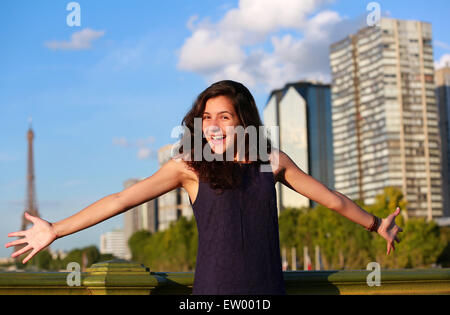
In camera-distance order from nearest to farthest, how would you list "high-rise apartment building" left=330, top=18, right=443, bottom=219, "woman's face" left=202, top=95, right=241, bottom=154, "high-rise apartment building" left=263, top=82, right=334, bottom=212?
"woman's face" left=202, top=95, right=241, bottom=154 → "high-rise apartment building" left=330, top=18, right=443, bottom=219 → "high-rise apartment building" left=263, top=82, right=334, bottom=212

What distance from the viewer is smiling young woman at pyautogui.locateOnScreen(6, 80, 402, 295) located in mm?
3486

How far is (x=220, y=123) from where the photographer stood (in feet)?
12.2

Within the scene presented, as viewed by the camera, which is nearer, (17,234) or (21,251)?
(21,251)

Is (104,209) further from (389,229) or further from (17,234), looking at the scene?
(389,229)

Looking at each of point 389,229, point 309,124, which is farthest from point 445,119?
point 389,229

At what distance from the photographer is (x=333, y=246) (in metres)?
59.1

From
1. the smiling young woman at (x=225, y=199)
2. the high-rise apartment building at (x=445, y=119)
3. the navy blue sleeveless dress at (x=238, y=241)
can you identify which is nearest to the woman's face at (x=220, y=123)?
the smiling young woman at (x=225, y=199)

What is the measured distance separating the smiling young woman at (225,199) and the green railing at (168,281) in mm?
821

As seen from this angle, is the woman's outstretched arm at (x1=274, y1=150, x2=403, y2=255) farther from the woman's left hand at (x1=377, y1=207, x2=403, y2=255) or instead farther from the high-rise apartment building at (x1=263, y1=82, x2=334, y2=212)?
the high-rise apartment building at (x1=263, y1=82, x2=334, y2=212)

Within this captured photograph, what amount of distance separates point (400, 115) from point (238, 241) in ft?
386

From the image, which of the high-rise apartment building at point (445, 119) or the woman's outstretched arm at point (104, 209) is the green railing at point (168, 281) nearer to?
the woman's outstretched arm at point (104, 209)

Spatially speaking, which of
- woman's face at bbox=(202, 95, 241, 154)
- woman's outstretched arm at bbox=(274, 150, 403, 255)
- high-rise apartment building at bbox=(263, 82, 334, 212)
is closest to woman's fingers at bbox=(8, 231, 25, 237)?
woman's face at bbox=(202, 95, 241, 154)

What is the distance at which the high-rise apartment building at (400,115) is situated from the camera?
11669cm

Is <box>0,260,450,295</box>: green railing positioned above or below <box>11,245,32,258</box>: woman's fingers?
below
